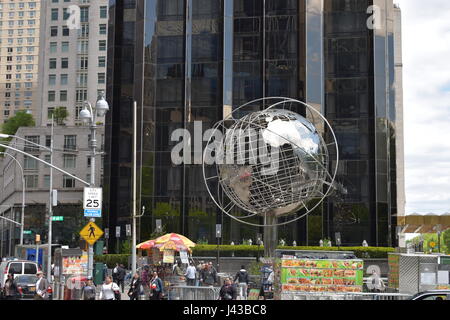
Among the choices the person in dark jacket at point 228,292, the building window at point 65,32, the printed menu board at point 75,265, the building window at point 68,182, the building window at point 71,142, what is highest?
the building window at point 65,32

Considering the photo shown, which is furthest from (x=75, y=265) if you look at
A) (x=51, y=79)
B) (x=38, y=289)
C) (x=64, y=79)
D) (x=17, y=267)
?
(x=51, y=79)

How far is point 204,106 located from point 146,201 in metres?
10.5

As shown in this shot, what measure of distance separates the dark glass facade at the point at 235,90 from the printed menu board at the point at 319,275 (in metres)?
37.1

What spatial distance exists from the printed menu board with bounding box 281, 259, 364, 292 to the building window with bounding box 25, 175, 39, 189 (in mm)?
79025

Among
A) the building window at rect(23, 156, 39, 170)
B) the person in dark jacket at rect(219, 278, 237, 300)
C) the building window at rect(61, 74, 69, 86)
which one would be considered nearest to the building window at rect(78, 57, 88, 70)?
the building window at rect(61, 74, 69, 86)

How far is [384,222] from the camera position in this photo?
59719mm

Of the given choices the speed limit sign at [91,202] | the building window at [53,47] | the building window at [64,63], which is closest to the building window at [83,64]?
the building window at [64,63]

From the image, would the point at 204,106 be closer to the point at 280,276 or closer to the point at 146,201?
the point at 146,201

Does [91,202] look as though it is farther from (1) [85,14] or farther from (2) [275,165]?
(1) [85,14]

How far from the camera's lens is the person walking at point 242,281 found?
2541 centimetres

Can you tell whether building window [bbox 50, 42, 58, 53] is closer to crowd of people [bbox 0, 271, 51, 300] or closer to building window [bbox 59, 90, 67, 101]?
building window [bbox 59, 90, 67, 101]

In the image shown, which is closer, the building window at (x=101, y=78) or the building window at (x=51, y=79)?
the building window at (x=101, y=78)

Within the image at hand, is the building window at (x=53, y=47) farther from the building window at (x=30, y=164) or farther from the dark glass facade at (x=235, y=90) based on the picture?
the dark glass facade at (x=235, y=90)
